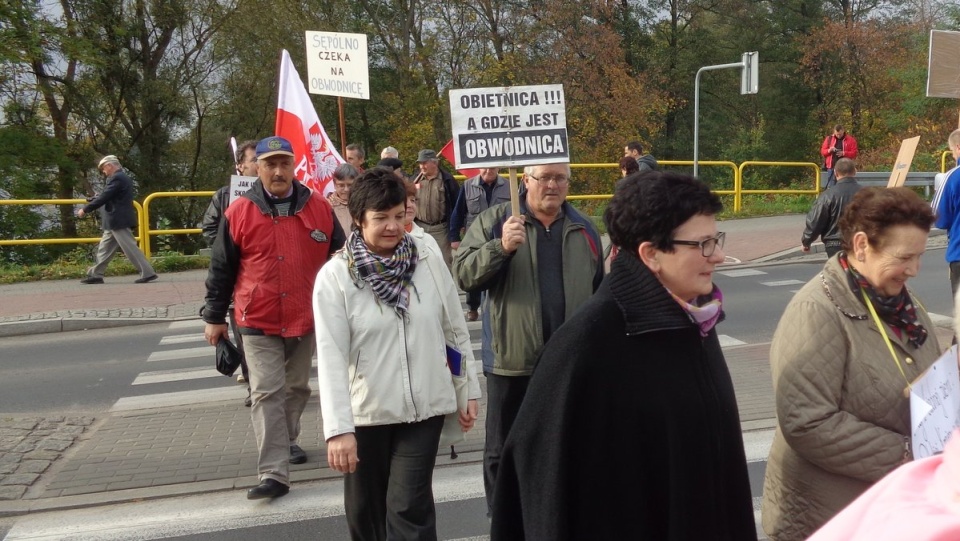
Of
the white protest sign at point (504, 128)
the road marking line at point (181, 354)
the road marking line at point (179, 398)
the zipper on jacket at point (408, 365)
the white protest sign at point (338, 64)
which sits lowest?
the road marking line at point (181, 354)

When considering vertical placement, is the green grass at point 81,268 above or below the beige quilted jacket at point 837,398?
below

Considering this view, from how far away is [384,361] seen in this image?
149 inches

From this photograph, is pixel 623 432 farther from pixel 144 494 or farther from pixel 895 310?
pixel 144 494

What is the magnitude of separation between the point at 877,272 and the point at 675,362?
3.09 feet

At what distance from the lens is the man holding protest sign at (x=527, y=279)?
14.2ft

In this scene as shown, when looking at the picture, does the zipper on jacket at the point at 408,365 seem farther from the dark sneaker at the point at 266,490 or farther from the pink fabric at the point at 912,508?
the pink fabric at the point at 912,508

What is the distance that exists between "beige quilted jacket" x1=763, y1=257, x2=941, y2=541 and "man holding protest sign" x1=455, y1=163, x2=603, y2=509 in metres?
1.55

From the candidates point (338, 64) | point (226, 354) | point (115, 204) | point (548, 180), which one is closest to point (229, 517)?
point (226, 354)

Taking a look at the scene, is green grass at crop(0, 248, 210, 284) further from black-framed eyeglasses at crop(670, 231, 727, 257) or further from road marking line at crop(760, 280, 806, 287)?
black-framed eyeglasses at crop(670, 231, 727, 257)

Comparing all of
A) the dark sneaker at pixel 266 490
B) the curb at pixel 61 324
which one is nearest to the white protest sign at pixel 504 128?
the dark sneaker at pixel 266 490

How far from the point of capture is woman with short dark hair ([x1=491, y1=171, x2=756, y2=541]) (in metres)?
2.31

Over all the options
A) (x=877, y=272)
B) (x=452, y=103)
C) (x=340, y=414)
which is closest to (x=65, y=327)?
(x=452, y=103)

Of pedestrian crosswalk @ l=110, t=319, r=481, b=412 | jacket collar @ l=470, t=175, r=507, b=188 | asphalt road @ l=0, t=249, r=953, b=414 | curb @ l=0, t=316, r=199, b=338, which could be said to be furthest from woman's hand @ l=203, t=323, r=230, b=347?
curb @ l=0, t=316, r=199, b=338

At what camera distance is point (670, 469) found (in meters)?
2.33
